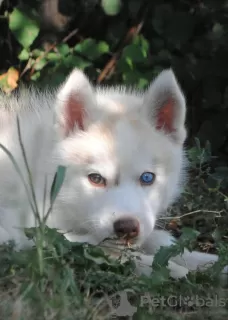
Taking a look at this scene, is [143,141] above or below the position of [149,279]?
above

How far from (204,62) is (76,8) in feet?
3.70

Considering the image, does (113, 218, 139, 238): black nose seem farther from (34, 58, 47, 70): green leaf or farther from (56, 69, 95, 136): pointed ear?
(34, 58, 47, 70): green leaf

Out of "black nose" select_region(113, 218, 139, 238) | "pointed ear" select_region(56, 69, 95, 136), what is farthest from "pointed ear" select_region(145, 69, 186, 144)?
"black nose" select_region(113, 218, 139, 238)

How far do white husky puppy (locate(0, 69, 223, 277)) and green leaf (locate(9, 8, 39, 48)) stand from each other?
5.52ft

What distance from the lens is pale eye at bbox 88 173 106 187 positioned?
136 inches

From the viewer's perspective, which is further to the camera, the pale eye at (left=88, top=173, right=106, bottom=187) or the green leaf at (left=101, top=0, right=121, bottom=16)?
the green leaf at (left=101, top=0, right=121, bottom=16)

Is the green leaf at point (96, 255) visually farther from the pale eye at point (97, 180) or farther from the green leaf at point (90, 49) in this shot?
the green leaf at point (90, 49)

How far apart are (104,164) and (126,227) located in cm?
38

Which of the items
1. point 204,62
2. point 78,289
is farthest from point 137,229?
point 204,62

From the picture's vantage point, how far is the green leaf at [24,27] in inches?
218

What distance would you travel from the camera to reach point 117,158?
3.46m

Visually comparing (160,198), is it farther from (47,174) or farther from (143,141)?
(47,174)

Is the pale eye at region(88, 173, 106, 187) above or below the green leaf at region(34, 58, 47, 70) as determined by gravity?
below

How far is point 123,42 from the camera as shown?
579cm
